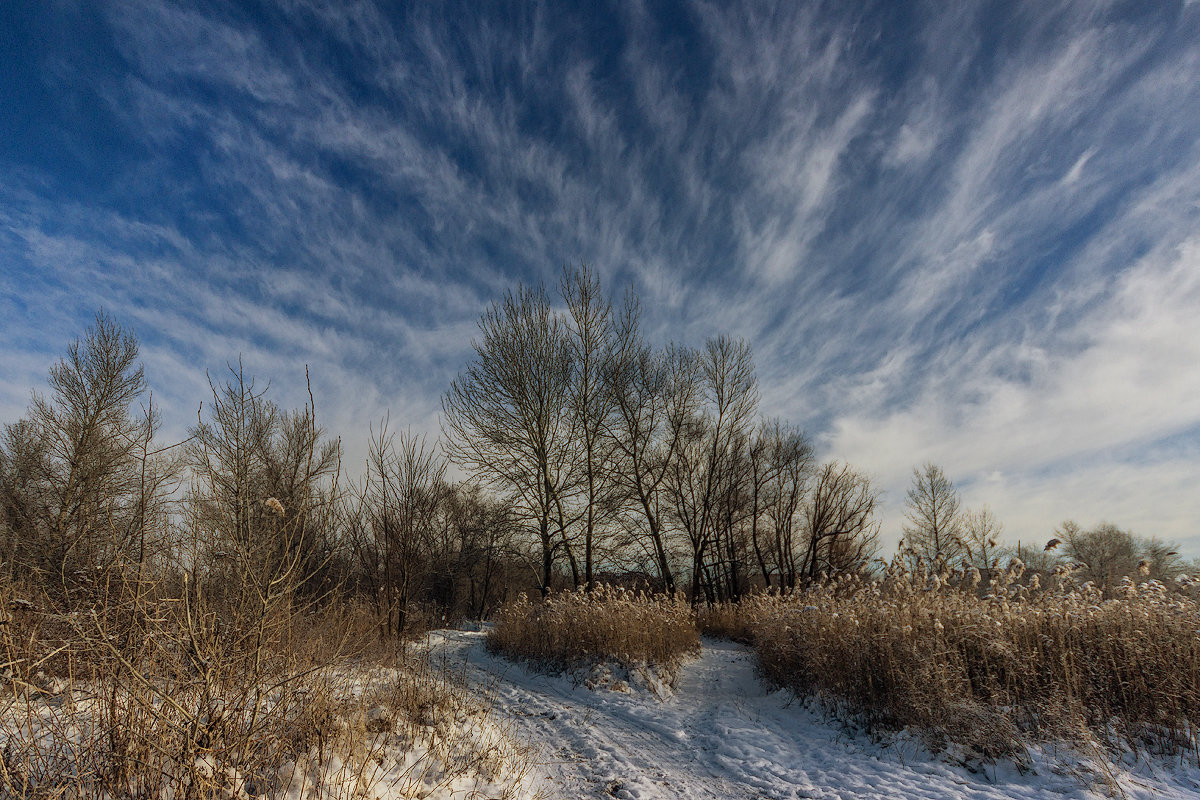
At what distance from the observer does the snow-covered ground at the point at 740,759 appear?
13.5ft

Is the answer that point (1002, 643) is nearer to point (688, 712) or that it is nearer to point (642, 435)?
point (688, 712)

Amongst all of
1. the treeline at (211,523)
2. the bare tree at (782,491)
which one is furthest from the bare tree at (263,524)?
the bare tree at (782,491)

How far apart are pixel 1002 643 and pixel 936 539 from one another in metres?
26.8

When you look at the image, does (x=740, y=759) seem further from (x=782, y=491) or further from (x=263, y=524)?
(x=782, y=491)

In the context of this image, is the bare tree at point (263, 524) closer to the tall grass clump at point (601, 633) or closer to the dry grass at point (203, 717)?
the dry grass at point (203, 717)

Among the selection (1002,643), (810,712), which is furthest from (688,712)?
(1002,643)

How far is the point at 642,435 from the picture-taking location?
18.4 m

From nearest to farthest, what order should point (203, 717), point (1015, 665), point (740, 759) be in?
point (203, 717)
point (740, 759)
point (1015, 665)

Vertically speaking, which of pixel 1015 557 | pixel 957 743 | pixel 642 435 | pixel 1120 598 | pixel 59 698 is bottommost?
pixel 957 743

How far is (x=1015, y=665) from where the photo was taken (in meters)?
5.36

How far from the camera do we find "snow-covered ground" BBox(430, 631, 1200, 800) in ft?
13.5

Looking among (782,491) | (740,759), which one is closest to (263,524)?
(740,759)

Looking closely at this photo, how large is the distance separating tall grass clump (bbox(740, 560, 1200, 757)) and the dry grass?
3.99 m

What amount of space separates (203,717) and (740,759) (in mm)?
4719
